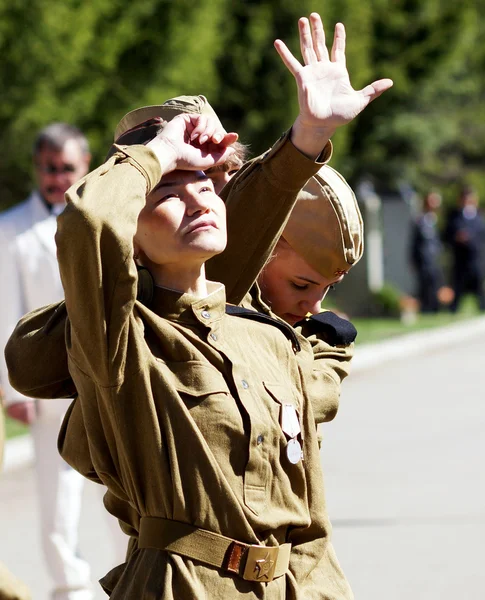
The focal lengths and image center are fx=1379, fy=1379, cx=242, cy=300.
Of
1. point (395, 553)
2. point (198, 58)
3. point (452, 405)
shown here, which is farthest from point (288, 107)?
point (395, 553)

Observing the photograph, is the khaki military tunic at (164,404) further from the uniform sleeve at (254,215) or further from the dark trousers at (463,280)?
the dark trousers at (463,280)

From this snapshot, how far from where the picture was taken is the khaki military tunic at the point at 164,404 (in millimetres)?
2469

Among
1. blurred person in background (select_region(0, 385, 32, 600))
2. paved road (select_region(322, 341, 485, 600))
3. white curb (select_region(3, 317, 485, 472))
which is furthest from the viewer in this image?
white curb (select_region(3, 317, 485, 472))

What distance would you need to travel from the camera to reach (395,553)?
7328 millimetres

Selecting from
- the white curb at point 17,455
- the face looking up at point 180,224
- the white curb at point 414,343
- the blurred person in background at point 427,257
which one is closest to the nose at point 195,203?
the face looking up at point 180,224

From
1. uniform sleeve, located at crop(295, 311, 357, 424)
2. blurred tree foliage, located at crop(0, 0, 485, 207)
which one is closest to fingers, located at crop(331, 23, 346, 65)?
uniform sleeve, located at crop(295, 311, 357, 424)

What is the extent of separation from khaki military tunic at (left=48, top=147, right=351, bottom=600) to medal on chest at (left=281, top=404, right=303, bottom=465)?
15 mm

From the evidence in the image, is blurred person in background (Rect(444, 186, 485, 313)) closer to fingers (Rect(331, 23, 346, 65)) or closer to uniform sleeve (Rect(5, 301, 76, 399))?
fingers (Rect(331, 23, 346, 65))

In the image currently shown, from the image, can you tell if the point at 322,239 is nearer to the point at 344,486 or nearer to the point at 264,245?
the point at 264,245

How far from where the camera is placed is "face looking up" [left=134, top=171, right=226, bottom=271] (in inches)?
105

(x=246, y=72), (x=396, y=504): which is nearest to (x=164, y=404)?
(x=396, y=504)

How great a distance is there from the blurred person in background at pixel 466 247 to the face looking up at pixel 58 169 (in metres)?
19.0

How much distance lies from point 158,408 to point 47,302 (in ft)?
11.9

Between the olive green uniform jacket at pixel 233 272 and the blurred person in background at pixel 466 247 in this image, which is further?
the blurred person in background at pixel 466 247
